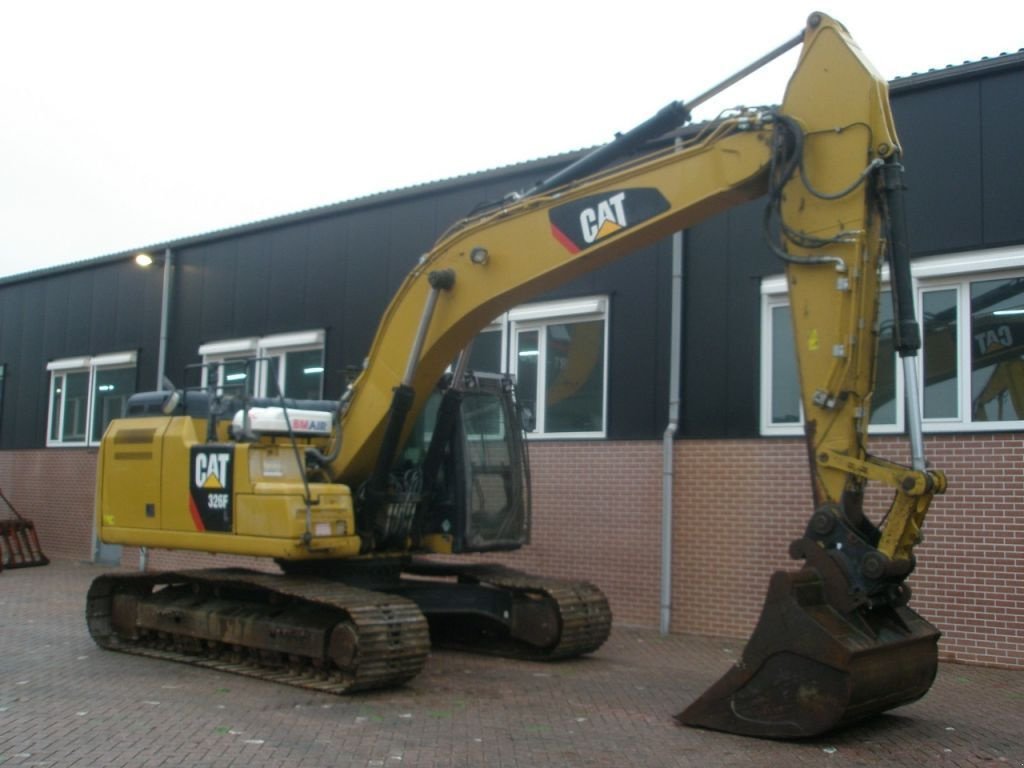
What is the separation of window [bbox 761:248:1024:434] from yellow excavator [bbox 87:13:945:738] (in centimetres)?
394

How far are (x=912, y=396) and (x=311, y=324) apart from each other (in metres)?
12.0

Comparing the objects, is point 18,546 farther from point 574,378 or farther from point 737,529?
point 737,529

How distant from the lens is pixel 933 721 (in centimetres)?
824

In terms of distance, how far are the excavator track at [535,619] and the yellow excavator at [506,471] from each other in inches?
1.1

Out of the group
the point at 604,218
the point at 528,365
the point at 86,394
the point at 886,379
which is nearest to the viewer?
the point at 604,218

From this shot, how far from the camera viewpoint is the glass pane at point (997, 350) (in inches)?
441

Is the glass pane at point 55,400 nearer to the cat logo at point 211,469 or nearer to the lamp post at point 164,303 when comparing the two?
the lamp post at point 164,303

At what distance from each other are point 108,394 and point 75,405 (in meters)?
1.14

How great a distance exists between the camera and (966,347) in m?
11.5

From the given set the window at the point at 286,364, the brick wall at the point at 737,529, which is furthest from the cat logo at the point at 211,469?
the window at the point at 286,364

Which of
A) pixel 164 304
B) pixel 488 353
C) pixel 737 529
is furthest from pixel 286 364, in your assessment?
pixel 737 529

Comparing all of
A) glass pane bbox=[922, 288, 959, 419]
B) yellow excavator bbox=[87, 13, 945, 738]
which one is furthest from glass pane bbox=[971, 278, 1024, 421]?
yellow excavator bbox=[87, 13, 945, 738]

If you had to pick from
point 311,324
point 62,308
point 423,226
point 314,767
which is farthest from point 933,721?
point 62,308

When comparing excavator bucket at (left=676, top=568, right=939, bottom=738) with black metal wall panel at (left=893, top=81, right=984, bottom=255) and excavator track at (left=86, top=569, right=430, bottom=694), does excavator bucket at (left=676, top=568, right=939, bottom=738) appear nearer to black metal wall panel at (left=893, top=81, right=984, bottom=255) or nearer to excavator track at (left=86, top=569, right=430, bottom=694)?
excavator track at (left=86, top=569, right=430, bottom=694)
